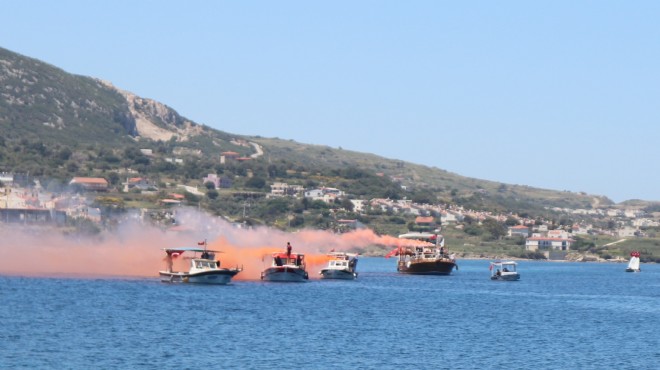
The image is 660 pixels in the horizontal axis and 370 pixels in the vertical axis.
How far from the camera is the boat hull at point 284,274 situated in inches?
4663

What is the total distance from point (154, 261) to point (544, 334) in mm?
59312

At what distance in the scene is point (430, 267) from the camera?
150 m

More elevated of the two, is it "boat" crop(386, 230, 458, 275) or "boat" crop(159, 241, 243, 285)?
"boat" crop(386, 230, 458, 275)

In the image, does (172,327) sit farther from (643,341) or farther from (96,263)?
(96,263)

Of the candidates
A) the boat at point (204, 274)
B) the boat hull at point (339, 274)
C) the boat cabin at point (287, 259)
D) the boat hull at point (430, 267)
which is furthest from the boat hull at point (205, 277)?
the boat hull at point (430, 267)

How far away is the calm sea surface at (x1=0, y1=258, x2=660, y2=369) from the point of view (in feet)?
202

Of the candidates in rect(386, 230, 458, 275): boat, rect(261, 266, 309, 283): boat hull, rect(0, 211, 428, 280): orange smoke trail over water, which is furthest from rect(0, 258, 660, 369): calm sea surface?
rect(386, 230, 458, 275): boat

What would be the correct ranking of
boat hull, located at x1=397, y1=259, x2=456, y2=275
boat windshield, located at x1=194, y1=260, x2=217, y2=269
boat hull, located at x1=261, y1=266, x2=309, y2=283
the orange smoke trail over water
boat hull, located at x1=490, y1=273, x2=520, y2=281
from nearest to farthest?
boat windshield, located at x1=194, y1=260, x2=217, y2=269 → boat hull, located at x1=261, y1=266, x2=309, y2=283 → the orange smoke trail over water → boat hull, located at x1=490, y1=273, x2=520, y2=281 → boat hull, located at x1=397, y1=259, x2=456, y2=275

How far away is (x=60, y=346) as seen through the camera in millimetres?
62781

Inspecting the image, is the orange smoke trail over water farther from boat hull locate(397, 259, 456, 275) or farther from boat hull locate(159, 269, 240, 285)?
boat hull locate(159, 269, 240, 285)

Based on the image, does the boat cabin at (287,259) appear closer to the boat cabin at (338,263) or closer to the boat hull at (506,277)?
the boat cabin at (338,263)

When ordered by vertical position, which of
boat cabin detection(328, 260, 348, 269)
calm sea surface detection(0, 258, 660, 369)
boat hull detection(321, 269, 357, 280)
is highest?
boat cabin detection(328, 260, 348, 269)

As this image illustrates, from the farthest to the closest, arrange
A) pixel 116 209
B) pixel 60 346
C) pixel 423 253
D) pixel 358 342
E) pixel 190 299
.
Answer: pixel 116 209
pixel 423 253
pixel 190 299
pixel 358 342
pixel 60 346

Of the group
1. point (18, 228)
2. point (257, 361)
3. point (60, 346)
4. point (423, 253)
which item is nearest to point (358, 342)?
point (257, 361)
